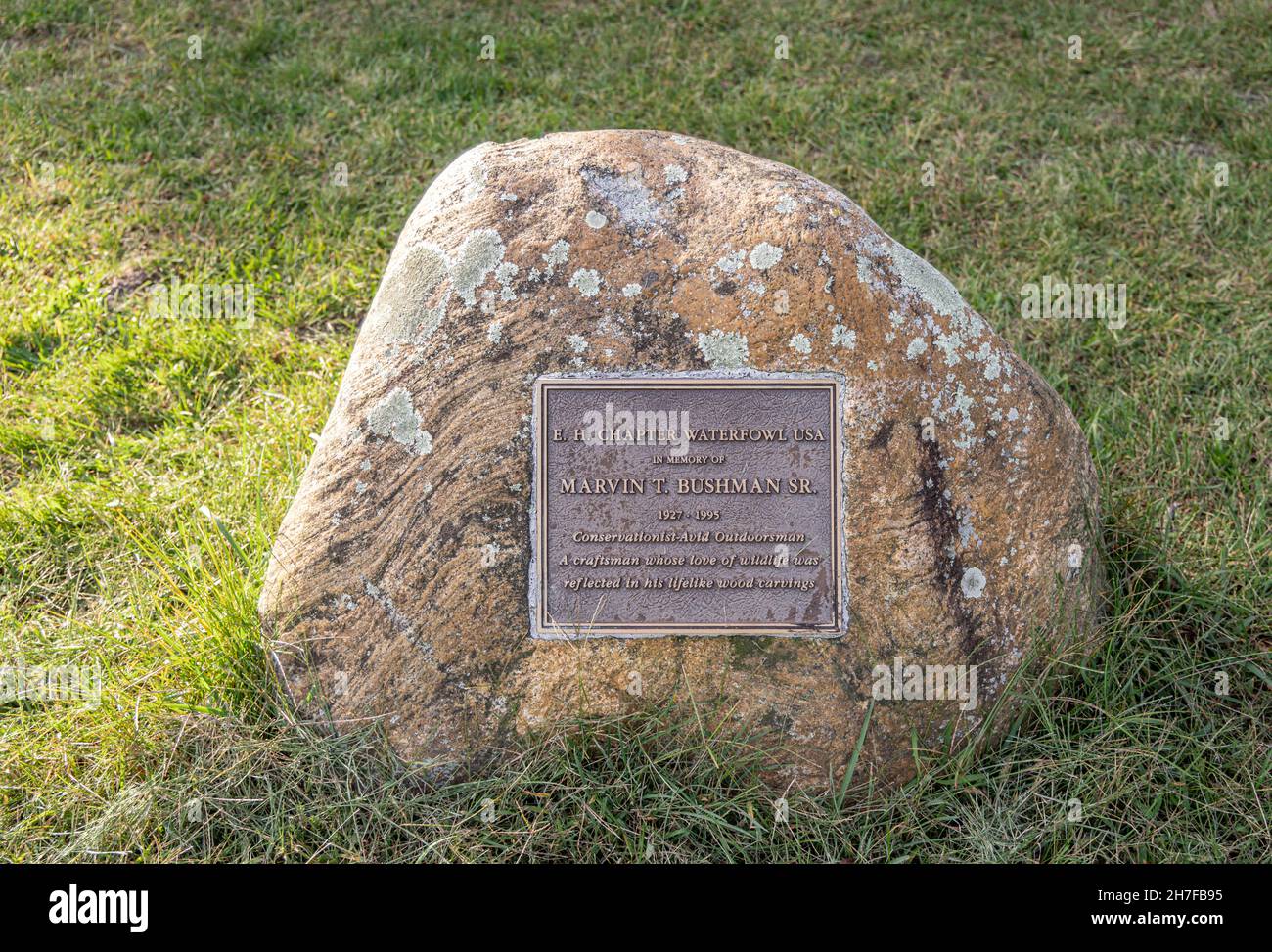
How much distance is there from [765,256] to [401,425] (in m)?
1.05

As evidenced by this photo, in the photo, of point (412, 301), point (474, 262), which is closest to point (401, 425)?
point (412, 301)

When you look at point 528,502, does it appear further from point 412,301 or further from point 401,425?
point 412,301

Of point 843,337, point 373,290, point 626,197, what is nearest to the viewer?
point 843,337

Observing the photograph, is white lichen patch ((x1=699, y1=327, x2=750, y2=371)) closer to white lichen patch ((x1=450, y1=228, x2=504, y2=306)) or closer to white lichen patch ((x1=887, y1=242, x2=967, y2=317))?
white lichen patch ((x1=887, y1=242, x2=967, y2=317))

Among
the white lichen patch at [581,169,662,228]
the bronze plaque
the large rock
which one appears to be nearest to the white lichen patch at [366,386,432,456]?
the large rock

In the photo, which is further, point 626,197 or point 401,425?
point 626,197

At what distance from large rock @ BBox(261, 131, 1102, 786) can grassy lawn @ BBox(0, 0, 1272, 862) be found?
0.15 meters

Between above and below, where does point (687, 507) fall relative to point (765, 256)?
below

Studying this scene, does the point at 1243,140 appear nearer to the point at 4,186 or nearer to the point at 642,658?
the point at 642,658

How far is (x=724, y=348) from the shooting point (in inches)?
107

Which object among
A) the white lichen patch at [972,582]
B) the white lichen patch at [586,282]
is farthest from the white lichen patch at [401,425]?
the white lichen patch at [972,582]

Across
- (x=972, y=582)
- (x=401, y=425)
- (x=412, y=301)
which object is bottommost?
(x=972, y=582)

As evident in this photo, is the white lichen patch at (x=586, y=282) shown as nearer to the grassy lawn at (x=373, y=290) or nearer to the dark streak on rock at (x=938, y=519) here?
the dark streak on rock at (x=938, y=519)

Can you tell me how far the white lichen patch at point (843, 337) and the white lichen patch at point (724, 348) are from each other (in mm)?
223
